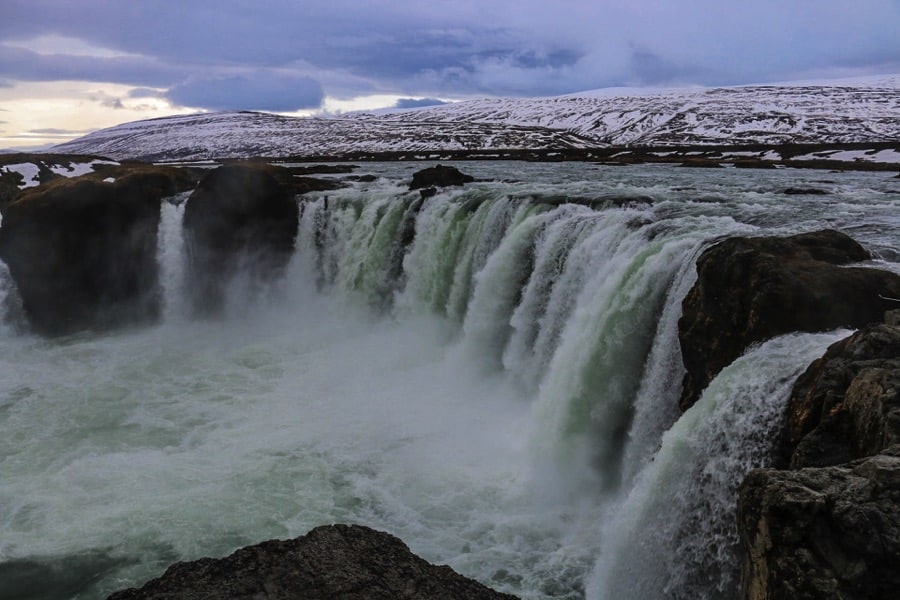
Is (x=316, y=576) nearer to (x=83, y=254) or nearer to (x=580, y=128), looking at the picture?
(x=83, y=254)

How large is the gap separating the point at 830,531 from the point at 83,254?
29379 mm

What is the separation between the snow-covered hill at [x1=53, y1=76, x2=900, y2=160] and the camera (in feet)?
328

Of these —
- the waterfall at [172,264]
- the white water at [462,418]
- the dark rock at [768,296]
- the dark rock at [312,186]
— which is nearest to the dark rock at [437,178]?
the white water at [462,418]

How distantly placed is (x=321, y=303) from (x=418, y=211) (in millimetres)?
6218

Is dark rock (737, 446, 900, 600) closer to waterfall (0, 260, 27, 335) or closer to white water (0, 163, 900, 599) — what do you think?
white water (0, 163, 900, 599)

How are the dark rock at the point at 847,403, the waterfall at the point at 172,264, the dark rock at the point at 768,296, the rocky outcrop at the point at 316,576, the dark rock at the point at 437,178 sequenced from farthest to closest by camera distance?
the waterfall at the point at 172,264 < the dark rock at the point at 437,178 < the dark rock at the point at 768,296 < the rocky outcrop at the point at 316,576 < the dark rock at the point at 847,403

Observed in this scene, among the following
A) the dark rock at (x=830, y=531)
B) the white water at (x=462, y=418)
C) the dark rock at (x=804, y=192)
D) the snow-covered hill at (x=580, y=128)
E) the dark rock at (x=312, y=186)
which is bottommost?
the white water at (x=462, y=418)

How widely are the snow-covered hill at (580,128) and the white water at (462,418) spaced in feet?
221

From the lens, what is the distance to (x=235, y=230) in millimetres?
27688

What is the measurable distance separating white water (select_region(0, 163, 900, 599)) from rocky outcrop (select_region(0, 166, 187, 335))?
3.22 metres

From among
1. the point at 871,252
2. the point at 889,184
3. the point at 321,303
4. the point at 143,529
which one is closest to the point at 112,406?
the point at 143,529

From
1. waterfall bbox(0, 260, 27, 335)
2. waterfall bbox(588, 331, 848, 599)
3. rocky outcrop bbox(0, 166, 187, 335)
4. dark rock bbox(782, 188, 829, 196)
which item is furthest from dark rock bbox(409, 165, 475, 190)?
waterfall bbox(588, 331, 848, 599)

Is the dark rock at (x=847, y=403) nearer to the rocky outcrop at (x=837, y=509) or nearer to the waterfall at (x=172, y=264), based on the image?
the rocky outcrop at (x=837, y=509)

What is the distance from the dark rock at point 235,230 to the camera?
89.8ft
